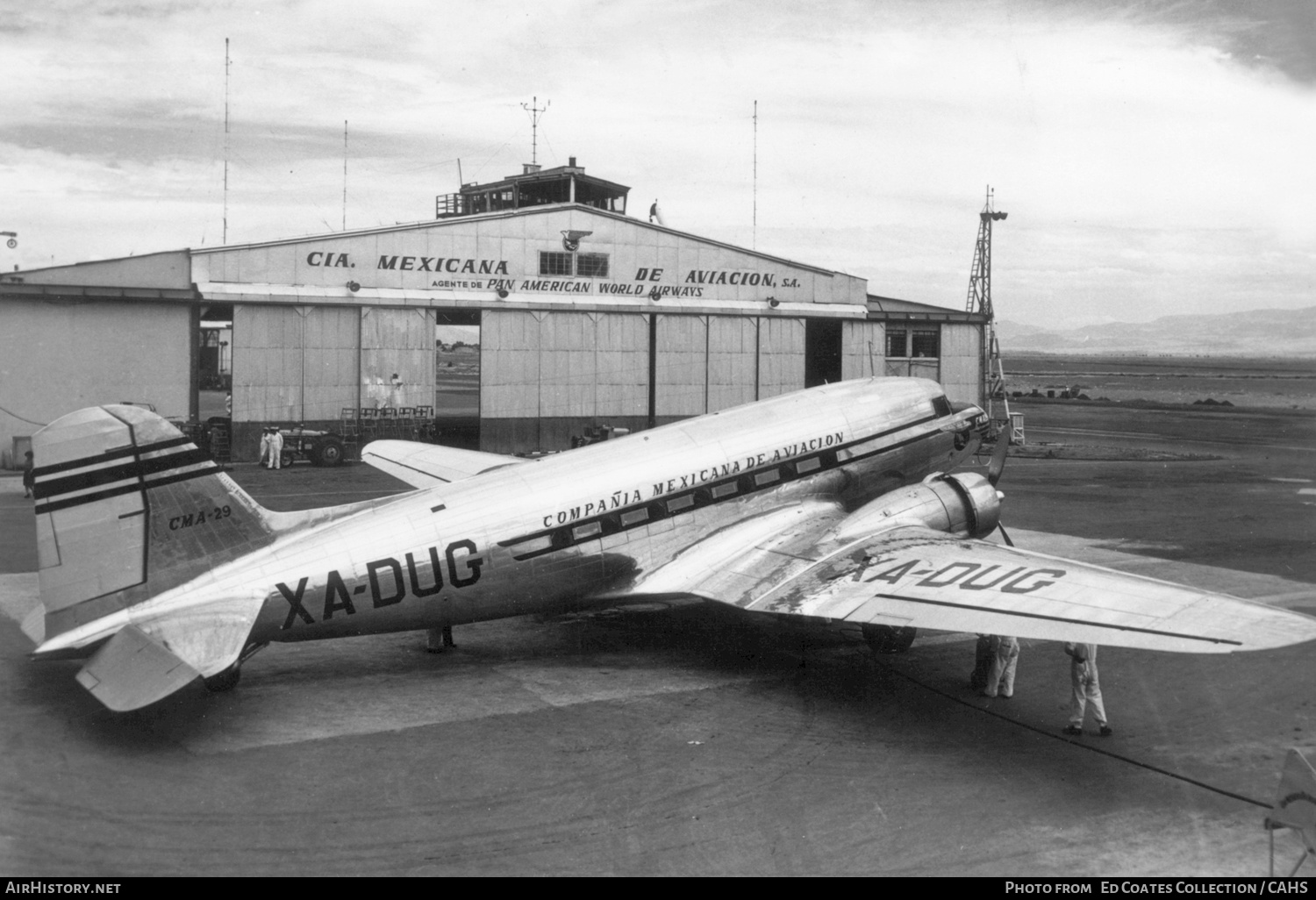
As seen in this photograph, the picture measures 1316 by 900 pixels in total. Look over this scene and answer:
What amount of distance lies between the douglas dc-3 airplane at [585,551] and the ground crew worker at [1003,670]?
109 cm

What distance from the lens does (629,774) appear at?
9.89m

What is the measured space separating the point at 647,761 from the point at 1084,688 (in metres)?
4.79

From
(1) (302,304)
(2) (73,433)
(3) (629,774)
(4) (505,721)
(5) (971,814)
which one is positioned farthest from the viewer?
(1) (302,304)

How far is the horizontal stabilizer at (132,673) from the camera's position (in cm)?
957

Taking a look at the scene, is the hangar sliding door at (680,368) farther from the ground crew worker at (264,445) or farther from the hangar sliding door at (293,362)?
the ground crew worker at (264,445)

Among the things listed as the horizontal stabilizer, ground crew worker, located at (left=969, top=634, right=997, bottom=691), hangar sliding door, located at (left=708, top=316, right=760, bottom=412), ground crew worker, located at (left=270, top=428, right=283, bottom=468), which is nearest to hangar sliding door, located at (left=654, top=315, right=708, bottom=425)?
hangar sliding door, located at (left=708, top=316, right=760, bottom=412)

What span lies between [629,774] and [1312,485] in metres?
30.6

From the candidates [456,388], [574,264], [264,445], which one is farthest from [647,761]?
[456,388]

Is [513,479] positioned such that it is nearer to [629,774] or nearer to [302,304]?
[629,774]

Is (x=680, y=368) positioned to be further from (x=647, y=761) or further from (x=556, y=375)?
(x=647, y=761)

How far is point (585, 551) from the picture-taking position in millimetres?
13648

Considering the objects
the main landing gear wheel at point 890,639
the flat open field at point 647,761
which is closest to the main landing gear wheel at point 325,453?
the flat open field at point 647,761

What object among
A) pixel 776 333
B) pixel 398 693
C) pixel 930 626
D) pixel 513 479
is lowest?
pixel 398 693

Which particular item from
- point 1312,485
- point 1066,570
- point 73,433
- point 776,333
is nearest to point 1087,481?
point 1312,485
